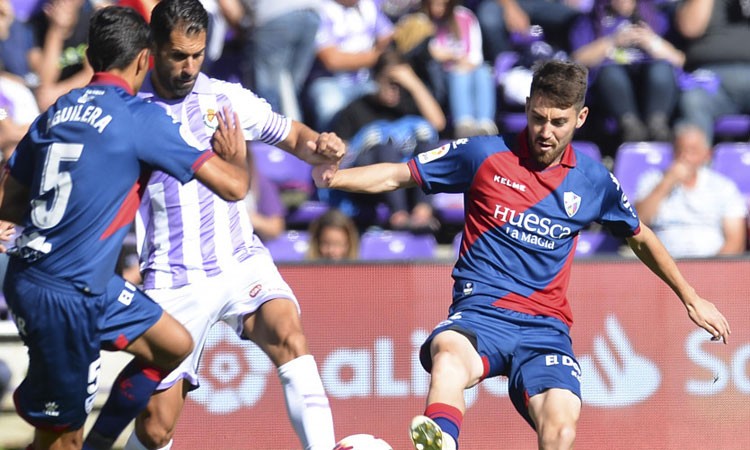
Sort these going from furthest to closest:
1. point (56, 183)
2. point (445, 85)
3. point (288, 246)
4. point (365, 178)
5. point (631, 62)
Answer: point (631, 62), point (445, 85), point (288, 246), point (365, 178), point (56, 183)

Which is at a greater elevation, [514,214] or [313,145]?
[313,145]

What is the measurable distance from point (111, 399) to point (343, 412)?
198 centimetres

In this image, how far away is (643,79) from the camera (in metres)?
9.84

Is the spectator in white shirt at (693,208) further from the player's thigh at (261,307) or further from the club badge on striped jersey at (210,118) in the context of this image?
Result: the club badge on striped jersey at (210,118)

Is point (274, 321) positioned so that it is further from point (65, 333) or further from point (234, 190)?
point (65, 333)

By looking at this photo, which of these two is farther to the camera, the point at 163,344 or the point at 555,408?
the point at 555,408

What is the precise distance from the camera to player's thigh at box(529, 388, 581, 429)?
507 centimetres

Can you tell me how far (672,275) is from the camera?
570cm

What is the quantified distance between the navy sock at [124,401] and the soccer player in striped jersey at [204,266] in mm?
282

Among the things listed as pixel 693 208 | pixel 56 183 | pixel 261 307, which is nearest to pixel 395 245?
pixel 693 208

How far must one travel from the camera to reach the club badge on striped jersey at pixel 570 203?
5.51 metres

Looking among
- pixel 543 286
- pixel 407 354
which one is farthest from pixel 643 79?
pixel 543 286

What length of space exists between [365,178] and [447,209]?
156 inches

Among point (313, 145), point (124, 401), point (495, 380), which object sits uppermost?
point (313, 145)
